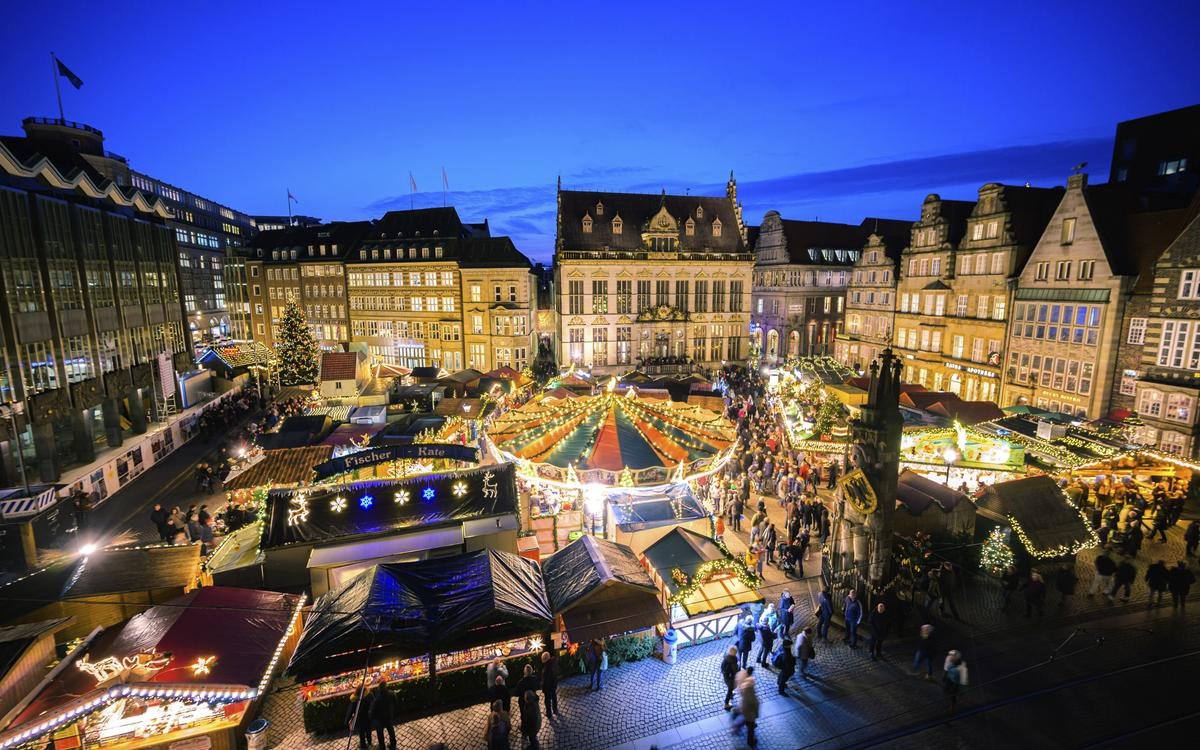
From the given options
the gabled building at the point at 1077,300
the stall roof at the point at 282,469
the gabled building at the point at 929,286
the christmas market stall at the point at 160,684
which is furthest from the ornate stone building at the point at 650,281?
the christmas market stall at the point at 160,684

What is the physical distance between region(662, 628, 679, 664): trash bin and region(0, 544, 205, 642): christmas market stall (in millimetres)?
9713

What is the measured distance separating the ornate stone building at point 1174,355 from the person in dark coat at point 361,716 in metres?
27.1

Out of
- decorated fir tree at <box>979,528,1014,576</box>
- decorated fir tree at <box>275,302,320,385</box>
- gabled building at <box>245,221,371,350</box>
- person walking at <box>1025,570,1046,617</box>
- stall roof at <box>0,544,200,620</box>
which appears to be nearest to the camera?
stall roof at <box>0,544,200,620</box>

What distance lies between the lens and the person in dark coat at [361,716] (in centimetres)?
866

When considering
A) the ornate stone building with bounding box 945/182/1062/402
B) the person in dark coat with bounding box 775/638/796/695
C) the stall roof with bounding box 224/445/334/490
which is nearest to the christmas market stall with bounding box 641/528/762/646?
the person in dark coat with bounding box 775/638/796/695

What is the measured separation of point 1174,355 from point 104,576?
33135 millimetres

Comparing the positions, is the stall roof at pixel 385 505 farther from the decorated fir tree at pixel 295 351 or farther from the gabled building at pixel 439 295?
the gabled building at pixel 439 295

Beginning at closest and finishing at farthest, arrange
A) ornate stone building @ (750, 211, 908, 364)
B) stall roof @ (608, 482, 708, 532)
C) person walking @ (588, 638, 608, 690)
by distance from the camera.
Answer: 1. person walking @ (588, 638, 608, 690)
2. stall roof @ (608, 482, 708, 532)
3. ornate stone building @ (750, 211, 908, 364)

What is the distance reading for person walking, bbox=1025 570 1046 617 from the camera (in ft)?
38.9

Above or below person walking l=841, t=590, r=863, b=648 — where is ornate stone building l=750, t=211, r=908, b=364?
above

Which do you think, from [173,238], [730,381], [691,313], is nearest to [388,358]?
[173,238]

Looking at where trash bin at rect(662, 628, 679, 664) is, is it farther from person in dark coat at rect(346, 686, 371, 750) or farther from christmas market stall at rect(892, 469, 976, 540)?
christmas market stall at rect(892, 469, 976, 540)

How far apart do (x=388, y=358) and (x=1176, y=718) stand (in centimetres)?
4968

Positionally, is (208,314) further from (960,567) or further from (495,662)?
(960,567)
